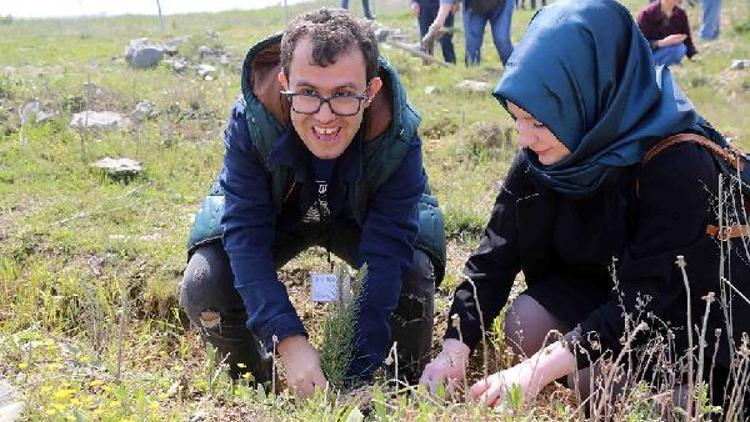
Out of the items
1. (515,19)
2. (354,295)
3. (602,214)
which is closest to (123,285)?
(354,295)

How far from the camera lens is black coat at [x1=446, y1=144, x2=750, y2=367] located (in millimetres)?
2348

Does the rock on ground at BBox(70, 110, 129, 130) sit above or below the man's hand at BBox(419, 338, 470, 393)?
Result: above

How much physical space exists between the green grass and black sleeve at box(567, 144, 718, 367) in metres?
0.28

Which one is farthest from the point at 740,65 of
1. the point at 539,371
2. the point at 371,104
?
the point at 539,371

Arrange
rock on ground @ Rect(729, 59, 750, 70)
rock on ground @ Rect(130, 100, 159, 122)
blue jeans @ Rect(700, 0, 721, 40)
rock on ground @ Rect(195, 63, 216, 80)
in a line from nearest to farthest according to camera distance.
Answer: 1. rock on ground @ Rect(130, 100, 159, 122)
2. rock on ground @ Rect(195, 63, 216, 80)
3. rock on ground @ Rect(729, 59, 750, 70)
4. blue jeans @ Rect(700, 0, 721, 40)

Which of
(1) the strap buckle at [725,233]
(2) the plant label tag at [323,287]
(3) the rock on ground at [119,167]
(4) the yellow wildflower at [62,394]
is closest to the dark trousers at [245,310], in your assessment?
(2) the plant label tag at [323,287]

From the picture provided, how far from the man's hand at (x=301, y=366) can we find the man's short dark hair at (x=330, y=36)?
79 centimetres

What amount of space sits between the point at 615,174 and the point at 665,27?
6361mm

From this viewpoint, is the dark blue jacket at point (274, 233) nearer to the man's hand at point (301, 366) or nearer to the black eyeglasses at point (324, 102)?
the man's hand at point (301, 366)

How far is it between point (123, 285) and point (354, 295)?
167 centimetres

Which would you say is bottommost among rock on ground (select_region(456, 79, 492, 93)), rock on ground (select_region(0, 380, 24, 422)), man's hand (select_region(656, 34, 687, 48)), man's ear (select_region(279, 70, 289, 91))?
rock on ground (select_region(456, 79, 492, 93))

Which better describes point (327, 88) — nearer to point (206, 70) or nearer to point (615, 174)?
point (615, 174)

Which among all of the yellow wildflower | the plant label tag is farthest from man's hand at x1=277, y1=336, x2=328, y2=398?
the yellow wildflower

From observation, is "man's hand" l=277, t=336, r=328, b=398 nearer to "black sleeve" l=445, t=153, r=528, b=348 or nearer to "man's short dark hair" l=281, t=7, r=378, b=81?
"black sleeve" l=445, t=153, r=528, b=348
